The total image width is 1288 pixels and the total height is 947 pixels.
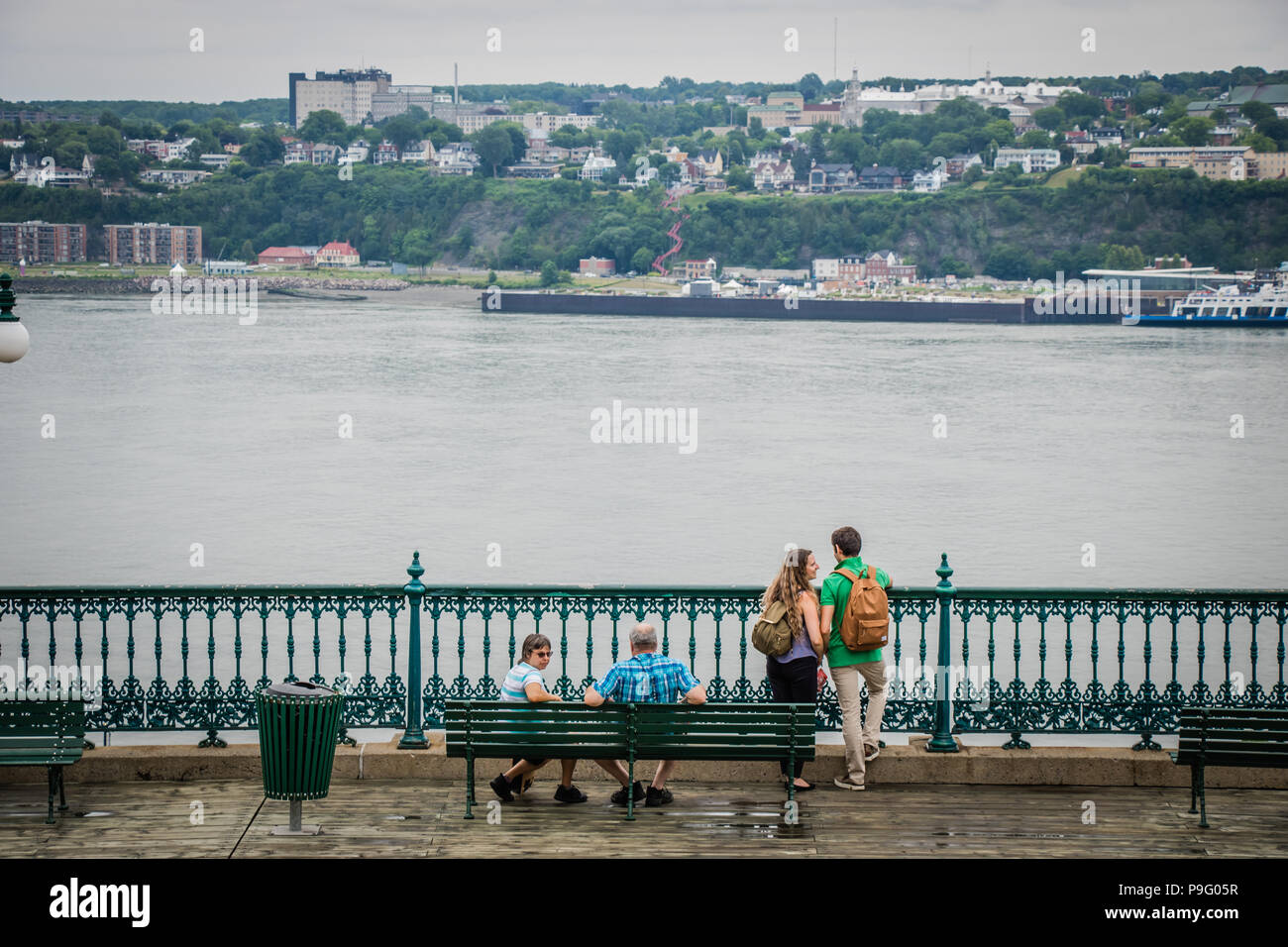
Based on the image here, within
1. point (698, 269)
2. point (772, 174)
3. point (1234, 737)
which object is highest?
point (772, 174)

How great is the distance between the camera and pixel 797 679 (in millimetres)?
7176

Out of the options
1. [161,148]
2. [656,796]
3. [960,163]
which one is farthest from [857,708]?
[960,163]

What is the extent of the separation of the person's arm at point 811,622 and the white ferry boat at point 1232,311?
346 ft

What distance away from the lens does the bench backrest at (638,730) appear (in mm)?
6746

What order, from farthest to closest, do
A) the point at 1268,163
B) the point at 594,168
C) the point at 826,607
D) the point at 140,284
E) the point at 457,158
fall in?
the point at 594,168, the point at 457,158, the point at 1268,163, the point at 140,284, the point at 826,607

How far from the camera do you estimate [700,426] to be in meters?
50.2

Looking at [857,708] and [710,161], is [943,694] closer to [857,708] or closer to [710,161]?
[857,708]

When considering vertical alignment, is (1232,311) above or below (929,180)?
below

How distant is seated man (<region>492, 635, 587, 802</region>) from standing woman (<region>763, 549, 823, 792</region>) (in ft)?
3.26

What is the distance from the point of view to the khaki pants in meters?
7.29

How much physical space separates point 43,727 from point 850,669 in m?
3.61

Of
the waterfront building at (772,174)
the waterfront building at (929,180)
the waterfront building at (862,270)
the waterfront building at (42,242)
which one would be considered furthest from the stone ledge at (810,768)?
the waterfront building at (772,174)

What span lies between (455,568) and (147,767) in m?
17.5
